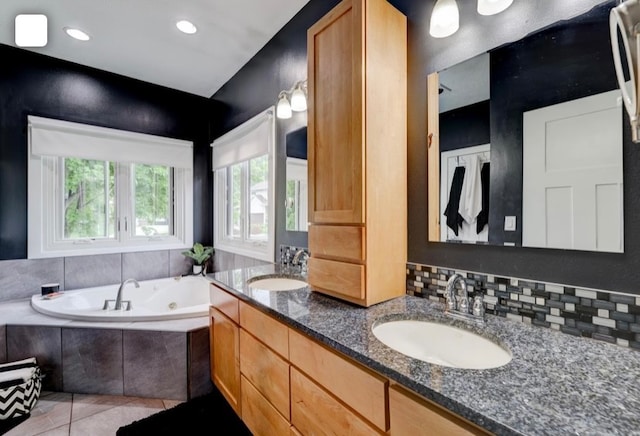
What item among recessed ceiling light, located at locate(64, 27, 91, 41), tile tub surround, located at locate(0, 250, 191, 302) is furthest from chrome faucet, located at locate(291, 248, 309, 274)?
recessed ceiling light, located at locate(64, 27, 91, 41)

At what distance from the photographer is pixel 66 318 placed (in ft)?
6.93

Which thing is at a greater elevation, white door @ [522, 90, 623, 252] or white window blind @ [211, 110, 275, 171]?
white window blind @ [211, 110, 275, 171]

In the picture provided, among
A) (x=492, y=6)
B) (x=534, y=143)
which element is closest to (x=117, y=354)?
(x=534, y=143)

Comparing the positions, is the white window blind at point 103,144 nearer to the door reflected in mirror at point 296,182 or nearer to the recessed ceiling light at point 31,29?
the recessed ceiling light at point 31,29

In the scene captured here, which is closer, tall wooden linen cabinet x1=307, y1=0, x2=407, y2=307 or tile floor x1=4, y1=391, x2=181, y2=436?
tall wooden linen cabinet x1=307, y1=0, x2=407, y2=307

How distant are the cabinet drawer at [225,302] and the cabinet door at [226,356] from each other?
0.04 m

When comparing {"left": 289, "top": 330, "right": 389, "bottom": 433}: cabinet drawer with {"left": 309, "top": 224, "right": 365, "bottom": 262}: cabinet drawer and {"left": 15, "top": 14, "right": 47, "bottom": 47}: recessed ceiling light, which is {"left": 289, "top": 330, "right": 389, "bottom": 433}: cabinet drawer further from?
{"left": 15, "top": 14, "right": 47, "bottom": 47}: recessed ceiling light

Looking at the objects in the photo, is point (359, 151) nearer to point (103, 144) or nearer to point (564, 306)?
point (564, 306)

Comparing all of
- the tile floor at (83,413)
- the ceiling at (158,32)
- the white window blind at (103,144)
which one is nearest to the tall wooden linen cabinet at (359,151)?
the ceiling at (158,32)

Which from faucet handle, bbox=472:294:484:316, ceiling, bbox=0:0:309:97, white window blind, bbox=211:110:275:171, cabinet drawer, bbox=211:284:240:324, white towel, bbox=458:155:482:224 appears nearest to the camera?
faucet handle, bbox=472:294:484:316

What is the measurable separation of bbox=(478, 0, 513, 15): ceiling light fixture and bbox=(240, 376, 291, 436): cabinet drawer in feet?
5.70

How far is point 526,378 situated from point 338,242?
807mm

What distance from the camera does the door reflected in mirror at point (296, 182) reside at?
2086 millimetres

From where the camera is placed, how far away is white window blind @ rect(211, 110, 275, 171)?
8.05 ft
